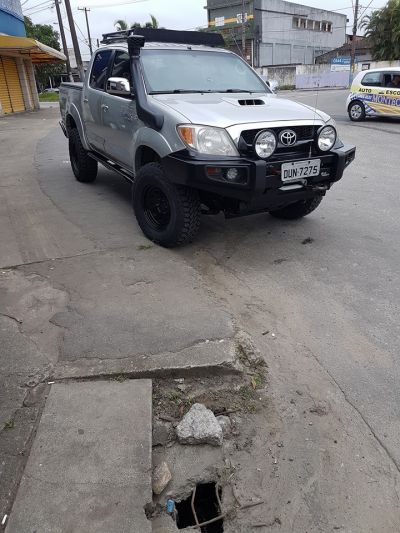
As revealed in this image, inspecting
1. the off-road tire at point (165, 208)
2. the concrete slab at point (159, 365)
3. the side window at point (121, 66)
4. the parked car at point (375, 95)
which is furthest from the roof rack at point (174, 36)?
the parked car at point (375, 95)

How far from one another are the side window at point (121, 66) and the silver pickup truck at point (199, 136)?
15mm

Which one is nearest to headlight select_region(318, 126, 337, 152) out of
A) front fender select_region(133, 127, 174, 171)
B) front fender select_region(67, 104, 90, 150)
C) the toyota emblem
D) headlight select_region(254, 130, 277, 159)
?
the toyota emblem

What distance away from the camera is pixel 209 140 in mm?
3865

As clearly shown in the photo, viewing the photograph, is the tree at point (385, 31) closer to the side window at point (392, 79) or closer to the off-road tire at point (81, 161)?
the side window at point (392, 79)

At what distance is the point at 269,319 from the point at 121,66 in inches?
144

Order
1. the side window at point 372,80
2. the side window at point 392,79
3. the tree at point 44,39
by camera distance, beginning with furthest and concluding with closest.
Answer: the tree at point 44,39
the side window at point 372,80
the side window at point 392,79

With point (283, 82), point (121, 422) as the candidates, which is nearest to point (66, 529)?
point (121, 422)

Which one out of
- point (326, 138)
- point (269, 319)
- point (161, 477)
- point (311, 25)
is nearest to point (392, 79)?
point (326, 138)

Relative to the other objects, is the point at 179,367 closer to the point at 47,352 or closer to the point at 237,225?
the point at 47,352

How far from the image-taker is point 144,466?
2.14m

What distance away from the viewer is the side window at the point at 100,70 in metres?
5.79

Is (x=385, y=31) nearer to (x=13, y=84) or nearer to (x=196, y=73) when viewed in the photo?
(x=13, y=84)

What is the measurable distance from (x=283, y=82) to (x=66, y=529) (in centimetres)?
5561

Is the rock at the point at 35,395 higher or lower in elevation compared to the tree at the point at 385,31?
lower
